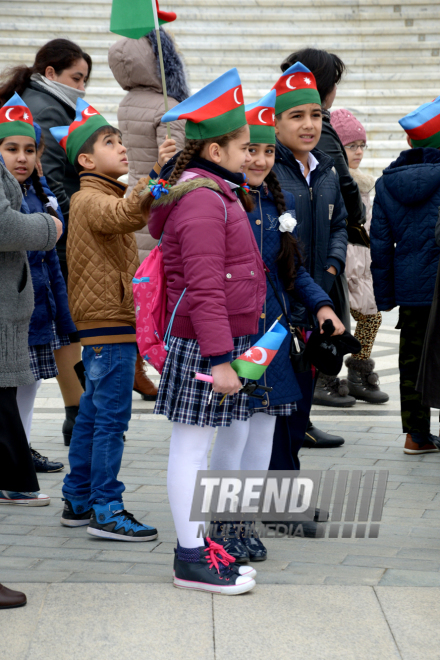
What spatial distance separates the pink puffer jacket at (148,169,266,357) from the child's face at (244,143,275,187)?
40cm

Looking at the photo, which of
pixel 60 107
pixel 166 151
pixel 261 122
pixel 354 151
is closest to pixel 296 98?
pixel 261 122

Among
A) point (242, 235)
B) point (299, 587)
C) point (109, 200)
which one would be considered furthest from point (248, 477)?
point (109, 200)

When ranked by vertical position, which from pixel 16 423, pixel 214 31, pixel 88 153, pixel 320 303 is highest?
pixel 214 31

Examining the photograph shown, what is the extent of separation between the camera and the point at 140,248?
6535 mm

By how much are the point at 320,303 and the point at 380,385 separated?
358 cm

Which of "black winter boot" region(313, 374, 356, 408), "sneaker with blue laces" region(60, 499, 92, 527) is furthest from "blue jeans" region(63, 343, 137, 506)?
"black winter boot" region(313, 374, 356, 408)

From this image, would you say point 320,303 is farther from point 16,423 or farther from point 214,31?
point 214,31

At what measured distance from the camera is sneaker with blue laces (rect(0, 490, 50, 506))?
13.6 ft

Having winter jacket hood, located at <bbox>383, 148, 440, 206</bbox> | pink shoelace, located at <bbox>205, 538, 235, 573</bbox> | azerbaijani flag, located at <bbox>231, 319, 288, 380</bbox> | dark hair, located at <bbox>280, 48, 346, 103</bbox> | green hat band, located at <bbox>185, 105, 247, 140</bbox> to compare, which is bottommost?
pink shoelace, located at <bbox>205, 538, 235, 573</bbox>

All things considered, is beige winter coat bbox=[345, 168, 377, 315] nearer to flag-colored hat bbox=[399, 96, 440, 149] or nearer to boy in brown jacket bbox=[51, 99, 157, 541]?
flag-colored hat bbox=[399, 96, 440, 149]

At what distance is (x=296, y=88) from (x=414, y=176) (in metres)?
1.18

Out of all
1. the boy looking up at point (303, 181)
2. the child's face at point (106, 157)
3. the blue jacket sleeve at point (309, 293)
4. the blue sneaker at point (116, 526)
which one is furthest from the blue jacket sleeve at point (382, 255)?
the blue sneaker at point (116, 526)

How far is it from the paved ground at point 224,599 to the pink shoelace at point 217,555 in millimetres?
128

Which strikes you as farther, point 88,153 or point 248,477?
point 88,153
